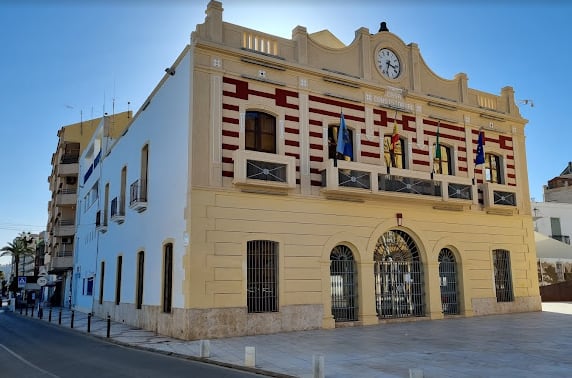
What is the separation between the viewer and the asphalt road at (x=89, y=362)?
9836 millimetres

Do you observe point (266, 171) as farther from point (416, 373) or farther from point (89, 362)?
point (416, 373)

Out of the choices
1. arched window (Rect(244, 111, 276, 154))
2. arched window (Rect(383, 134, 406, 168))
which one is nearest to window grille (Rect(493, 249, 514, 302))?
arched window (Rect(383, 134, 406, 168))

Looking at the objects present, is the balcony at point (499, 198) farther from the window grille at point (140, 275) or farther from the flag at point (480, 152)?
the window grille at point (140, 275)

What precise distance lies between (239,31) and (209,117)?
3.44m

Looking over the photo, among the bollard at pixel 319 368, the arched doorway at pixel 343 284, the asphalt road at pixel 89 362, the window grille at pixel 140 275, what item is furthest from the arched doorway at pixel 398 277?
the bollard at pixel 319 368

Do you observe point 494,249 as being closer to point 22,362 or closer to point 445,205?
point 445,205

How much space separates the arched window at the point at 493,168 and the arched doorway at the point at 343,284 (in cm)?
858

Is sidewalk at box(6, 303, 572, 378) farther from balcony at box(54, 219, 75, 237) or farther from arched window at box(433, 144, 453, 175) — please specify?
balcony at box(54, 219, 75, 237)

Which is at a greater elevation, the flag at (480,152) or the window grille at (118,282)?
the flag at (480,152)

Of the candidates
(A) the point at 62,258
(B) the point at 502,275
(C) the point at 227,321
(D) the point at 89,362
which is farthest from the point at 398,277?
(A) the point at 62,258

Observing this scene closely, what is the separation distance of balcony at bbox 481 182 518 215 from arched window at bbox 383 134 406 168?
13.8 feet

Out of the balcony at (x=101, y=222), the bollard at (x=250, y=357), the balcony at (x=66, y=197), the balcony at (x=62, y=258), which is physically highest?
the balcony at (x=66, y=197)

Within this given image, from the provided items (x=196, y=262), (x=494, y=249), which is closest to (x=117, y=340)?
(x=196, y=262)

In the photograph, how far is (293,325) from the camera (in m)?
16.5
